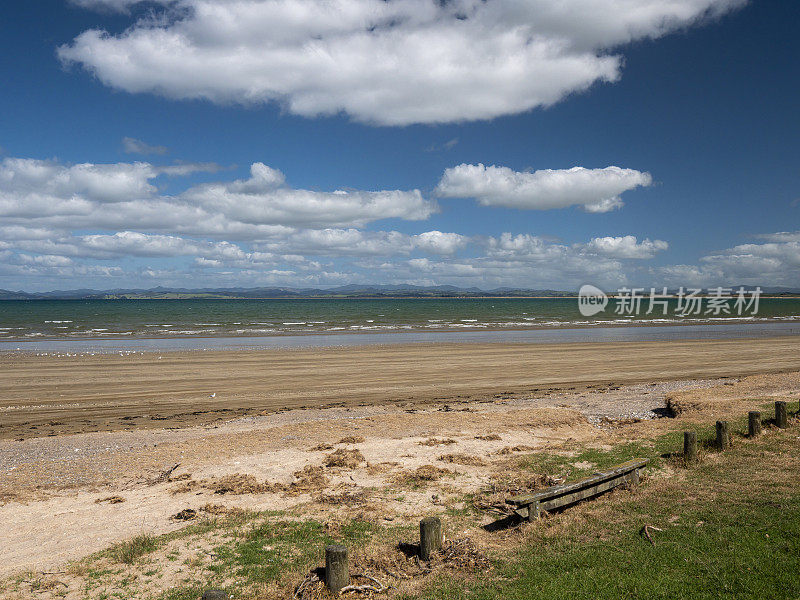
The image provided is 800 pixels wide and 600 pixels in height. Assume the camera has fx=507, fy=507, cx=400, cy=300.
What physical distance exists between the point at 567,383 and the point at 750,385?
309 inches

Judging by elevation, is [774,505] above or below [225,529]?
above

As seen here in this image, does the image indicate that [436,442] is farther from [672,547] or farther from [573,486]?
[672,547]

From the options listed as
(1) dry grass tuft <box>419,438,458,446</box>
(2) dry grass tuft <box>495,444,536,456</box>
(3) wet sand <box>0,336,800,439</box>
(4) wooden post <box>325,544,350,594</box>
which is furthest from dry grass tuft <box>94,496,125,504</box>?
(2) dry grass tuft <box>495,444,536,456</box>

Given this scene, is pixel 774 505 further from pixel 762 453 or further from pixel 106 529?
pixel 106 529

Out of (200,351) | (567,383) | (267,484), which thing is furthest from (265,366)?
(267,484)

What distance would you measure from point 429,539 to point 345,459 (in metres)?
5.78

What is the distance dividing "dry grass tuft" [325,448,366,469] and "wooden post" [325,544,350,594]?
232 inches

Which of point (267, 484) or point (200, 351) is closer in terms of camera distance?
point (267, 484)

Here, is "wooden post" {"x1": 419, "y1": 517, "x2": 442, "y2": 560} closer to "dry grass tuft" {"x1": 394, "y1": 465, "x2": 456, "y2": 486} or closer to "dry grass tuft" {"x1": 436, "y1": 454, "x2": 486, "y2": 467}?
"dry grass tuft" {"x1": 394, "y1": 465, "x2": 456, "y2": 486}

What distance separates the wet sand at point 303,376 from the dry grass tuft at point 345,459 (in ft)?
25.8

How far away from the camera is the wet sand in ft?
68.5

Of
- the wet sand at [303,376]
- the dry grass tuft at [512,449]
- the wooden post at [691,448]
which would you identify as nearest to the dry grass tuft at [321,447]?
the dry grass tuft at [512,449]

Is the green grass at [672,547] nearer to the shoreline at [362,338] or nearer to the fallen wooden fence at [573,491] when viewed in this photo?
the fallen wooden fence at [573,491]

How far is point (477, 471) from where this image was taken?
1238cm
